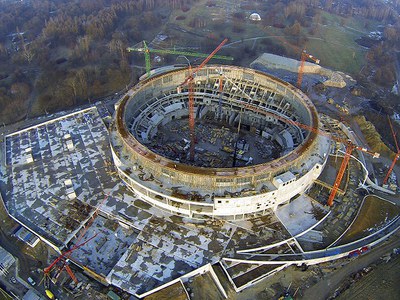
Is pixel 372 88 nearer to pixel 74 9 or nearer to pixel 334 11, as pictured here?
pixel 334 11

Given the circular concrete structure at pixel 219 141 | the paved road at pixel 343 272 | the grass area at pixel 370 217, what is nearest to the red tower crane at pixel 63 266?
the circular concrete structure at pixel 219 141

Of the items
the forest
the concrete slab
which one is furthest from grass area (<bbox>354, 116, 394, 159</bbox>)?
the forest

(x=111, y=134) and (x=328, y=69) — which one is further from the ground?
(x=111, y=134)

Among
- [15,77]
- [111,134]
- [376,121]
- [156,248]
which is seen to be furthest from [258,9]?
[156,248]

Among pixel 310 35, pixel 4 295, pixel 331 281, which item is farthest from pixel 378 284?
pixel 310 35

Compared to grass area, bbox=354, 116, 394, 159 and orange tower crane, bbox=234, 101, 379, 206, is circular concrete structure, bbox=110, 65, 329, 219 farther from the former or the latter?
grass area, bbox=354, 116, 394, 159

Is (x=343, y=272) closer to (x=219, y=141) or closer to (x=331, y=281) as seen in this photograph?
(x=331, y=281)

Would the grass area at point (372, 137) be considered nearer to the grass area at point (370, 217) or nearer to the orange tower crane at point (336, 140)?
the orange tower crane at point (336, 140)
